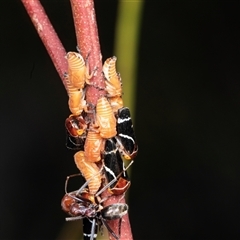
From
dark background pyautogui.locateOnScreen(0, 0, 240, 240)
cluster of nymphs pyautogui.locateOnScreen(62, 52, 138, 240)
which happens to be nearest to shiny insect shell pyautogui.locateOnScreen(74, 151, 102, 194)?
cluster of nymphs pyautogui.locateOnScreen(62, 52, 138, 240)

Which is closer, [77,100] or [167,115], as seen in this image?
[77,100]

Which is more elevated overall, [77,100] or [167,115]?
[167,115]

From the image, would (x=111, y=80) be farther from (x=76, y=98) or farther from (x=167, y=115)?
(x=167, y=115)

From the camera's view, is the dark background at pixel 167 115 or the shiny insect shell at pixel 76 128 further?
the dark background at pixel 167 115

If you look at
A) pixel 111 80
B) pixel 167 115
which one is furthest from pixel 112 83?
pixel 167 115

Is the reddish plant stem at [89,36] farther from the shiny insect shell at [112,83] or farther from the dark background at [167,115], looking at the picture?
the dark background at [167,115]

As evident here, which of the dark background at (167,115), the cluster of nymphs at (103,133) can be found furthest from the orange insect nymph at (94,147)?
the dark background at (167,115)

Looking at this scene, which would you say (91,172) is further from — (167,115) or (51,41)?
(167,115)

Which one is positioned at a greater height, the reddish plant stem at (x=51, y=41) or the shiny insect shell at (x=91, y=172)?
the reddish plant stem at (x=51, y=41)
